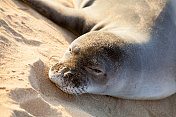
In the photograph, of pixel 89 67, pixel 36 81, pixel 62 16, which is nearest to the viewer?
pixel 36 81

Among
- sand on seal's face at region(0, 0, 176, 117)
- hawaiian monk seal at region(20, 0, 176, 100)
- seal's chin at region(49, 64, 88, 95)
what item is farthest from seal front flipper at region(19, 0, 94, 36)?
seal's chin at region(49, 64, 88, 95)

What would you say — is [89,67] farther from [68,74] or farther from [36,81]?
[36,81]

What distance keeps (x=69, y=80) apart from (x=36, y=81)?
29 centimetres

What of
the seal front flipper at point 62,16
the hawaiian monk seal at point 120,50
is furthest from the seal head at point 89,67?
the seal front flipper at point 62,16

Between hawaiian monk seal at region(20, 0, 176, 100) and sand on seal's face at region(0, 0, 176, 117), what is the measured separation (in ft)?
0.36

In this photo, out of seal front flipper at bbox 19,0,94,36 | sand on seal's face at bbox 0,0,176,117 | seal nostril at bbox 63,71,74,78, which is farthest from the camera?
seal front flipper at bbox 19,0,94,36

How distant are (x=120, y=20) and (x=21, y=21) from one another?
1226 millimetres

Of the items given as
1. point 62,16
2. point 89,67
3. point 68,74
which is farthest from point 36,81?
point 62,16

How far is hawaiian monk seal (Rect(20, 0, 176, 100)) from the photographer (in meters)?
2.62

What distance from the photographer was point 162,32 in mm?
3281

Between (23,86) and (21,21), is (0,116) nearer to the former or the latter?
(23,86)

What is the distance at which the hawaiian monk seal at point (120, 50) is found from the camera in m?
2.62

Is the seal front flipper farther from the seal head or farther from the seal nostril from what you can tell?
the seal nostril

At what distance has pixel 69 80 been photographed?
2549mm
